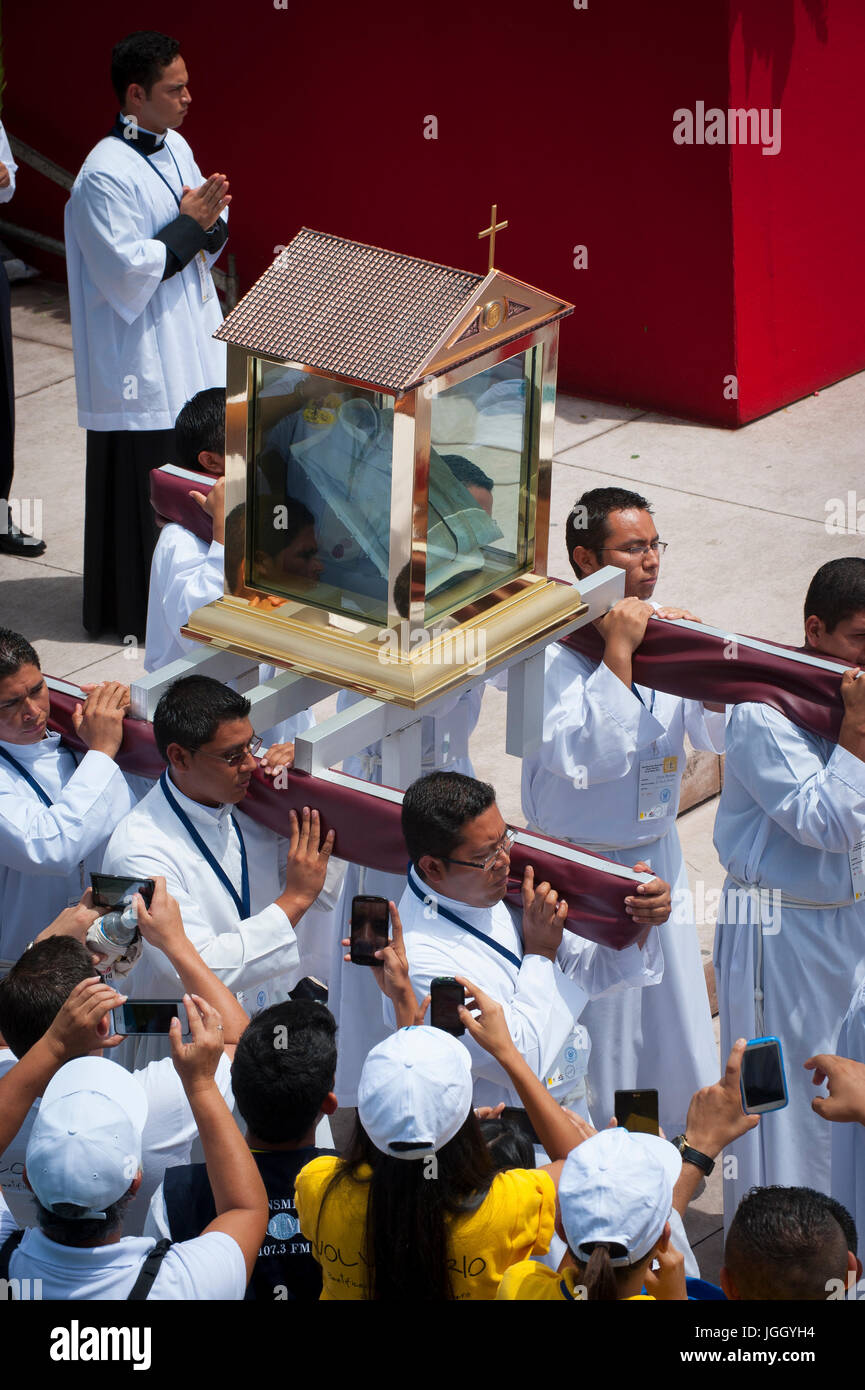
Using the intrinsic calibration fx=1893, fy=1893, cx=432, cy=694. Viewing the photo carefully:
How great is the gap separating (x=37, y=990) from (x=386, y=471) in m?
1.31

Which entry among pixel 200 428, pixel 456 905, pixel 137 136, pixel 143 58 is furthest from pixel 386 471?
pixel 137 136

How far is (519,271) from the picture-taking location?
9.79 m

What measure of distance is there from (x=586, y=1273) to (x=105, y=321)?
5.35 m

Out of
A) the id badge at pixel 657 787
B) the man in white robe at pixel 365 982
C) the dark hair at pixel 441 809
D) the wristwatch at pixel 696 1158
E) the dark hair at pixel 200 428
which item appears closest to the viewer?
the wristwatch at pixel 696 1158

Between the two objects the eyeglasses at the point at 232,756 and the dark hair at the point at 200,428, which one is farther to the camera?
the dark hair at the point at 200,428

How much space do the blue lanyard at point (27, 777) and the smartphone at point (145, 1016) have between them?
114 centimetres

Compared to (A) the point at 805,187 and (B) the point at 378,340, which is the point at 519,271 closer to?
(A) the point at 805,187

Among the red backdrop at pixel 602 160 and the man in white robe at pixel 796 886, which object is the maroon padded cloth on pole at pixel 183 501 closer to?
the man in white robe at pixel 796 886

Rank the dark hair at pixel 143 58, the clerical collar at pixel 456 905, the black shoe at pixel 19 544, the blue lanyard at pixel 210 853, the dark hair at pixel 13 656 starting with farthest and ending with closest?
the black shoe at pixel 19 544
the dark hair at pixel 143 58
the dark hair at pixel 13 656
the blue lanyard at pixel 210 853
the clerical collar at pixel 456 905

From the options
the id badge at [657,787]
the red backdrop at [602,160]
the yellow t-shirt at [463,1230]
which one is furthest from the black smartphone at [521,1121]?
the red backdrop at [602,160]

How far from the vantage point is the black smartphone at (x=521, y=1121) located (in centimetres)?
368

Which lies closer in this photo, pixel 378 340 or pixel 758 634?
pixel 378 340

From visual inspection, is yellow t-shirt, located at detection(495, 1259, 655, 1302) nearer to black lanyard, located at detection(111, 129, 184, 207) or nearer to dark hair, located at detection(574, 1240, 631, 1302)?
dark hair, located at detection(574, 1240, 631, 1302)

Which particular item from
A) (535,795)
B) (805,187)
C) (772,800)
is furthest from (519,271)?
(772,800)
